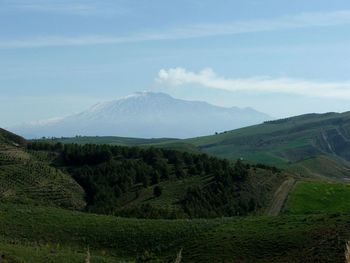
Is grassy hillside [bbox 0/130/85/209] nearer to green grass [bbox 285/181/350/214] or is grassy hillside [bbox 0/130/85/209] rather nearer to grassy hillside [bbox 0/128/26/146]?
grassy hillside [bbox 0/128/26/146]

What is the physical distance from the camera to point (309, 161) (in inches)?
7717

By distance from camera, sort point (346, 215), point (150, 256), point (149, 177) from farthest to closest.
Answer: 1. point (149, 177)
2. point (346, 215)
3. point (150, 256)

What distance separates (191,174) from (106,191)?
18.8 m

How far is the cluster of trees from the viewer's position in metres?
77.2

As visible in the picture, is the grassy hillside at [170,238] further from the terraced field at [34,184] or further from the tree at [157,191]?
the tree at [157,191]

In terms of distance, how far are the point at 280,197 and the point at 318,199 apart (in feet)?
19.8

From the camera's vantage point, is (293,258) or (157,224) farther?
(157,224)

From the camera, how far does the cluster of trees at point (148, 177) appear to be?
77.2m

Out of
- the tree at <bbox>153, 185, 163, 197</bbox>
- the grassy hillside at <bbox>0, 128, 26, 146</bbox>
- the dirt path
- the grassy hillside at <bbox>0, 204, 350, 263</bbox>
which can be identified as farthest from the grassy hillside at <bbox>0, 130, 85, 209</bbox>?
the dirt path

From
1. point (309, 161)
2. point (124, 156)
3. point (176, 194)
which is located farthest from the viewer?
point (309, 161)

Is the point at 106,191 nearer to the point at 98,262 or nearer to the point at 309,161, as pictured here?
the point at 98,262

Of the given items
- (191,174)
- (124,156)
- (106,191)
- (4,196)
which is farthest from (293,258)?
(124,156)

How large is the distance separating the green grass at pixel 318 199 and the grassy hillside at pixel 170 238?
29.8 m

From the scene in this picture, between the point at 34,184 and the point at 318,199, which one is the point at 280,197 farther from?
the point at 34,184
